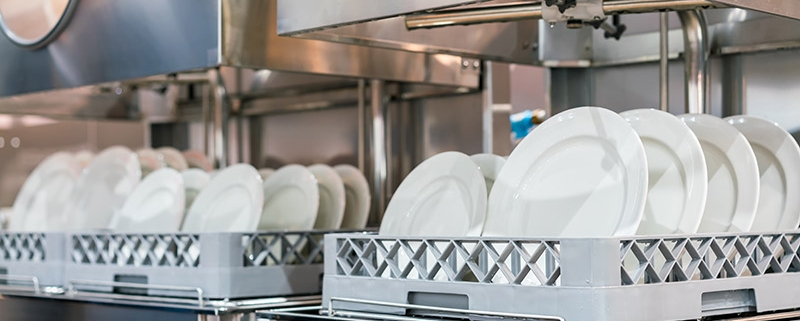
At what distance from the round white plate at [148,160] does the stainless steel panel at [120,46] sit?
27 centimetres

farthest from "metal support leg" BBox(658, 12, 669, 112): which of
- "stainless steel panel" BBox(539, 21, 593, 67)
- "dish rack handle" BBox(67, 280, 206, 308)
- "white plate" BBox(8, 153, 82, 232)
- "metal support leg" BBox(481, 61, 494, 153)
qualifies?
"white plate" BBox(8, 153, 82, 232)

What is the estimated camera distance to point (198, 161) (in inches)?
87.7

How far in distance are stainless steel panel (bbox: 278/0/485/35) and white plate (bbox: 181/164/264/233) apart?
375 millimetres

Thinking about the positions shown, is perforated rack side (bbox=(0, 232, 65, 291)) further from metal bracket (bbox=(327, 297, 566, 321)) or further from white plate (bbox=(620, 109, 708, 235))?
white plate (bbox=(620, 109, 708, 235))

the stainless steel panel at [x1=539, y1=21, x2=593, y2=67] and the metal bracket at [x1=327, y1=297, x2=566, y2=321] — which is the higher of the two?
the stainless steel panel at [x1=539, y1=21, x2=593, y2=67]

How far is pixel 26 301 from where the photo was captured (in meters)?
1.74

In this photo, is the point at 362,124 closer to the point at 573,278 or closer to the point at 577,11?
the point at 577,11

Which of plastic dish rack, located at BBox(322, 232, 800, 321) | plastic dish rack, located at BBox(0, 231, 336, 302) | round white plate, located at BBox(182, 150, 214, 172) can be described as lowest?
plastic dish rack, located at BBox(0, 231, 336, 302)

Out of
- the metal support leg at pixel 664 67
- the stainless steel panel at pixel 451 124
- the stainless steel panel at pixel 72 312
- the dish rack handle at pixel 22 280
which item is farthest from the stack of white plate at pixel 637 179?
the dish rack handle at pixel 22 280

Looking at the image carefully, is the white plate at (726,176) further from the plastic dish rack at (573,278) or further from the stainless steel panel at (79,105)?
the stainless steel panel at (79,105)

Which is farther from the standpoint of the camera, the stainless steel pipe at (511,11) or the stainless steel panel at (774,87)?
the stainless steel panel at (774,87)

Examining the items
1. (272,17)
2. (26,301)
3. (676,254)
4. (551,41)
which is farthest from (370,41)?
(26,301)

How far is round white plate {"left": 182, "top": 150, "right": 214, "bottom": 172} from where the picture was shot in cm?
221

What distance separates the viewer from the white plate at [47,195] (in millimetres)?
2137
